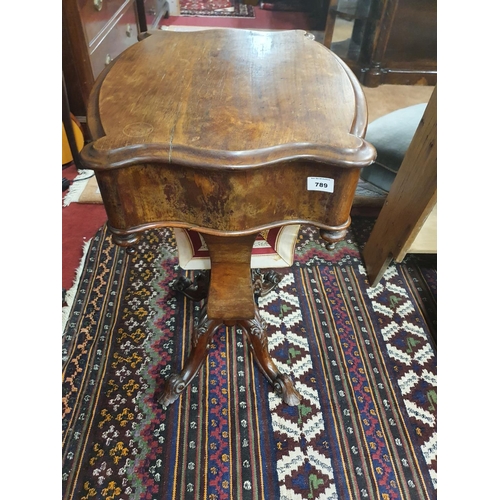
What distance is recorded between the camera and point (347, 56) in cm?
273

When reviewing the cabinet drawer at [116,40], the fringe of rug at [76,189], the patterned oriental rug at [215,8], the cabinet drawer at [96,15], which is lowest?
the fringe of rug at [76,189]

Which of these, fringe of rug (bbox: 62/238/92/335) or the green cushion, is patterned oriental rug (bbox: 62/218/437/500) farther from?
the green cushion

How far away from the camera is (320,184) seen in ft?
2.25

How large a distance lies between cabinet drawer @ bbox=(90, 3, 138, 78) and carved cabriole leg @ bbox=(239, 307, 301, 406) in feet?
4.76

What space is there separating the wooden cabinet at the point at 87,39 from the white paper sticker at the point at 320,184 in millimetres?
1511

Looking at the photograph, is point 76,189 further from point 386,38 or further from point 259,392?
point 386,38

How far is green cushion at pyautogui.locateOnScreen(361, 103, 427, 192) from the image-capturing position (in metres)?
1.60

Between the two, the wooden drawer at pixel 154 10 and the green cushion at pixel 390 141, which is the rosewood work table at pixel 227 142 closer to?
the green cushion at pixel 390 141

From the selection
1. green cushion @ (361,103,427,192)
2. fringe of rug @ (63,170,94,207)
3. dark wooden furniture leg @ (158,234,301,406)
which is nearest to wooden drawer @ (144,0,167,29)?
fringe of rug @ (63,170,94,207)

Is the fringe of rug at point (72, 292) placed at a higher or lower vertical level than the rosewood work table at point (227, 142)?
lower

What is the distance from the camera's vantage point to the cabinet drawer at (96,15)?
1.67 m

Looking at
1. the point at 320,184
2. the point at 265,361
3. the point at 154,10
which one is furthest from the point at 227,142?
the point at 154,10

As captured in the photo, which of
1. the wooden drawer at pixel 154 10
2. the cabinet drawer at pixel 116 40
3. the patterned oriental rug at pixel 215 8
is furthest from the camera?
the patterned oriental rug at pixel 215 8

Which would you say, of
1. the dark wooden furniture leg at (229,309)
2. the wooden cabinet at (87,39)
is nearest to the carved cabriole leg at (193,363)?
the dark wooden furniture leg at (229,309)
